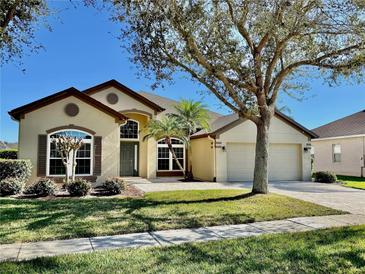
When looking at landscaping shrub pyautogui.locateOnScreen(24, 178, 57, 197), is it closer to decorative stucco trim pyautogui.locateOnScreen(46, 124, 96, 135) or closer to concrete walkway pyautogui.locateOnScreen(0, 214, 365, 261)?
decorative stucco trim pyautogui.locateOnScreen(46, 124, 96, 135)

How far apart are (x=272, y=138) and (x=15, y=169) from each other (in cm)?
1455

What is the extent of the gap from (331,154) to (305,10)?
63.0 ft

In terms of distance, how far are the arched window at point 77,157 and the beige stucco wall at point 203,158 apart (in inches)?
291

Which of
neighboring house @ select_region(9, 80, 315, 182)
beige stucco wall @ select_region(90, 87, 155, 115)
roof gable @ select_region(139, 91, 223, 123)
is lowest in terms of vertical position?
neighboring house @ select_region(9, 80, 315, 182)

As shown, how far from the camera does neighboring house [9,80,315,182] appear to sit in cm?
1476

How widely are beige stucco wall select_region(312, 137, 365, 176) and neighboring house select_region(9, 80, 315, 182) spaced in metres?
5.91

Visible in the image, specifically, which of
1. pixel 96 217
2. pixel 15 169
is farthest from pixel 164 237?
pixel 15 169

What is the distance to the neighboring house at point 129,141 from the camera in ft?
48.4

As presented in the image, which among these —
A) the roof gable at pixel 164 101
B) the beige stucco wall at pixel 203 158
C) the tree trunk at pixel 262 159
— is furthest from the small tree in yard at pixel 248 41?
the roof gable at pixel 164 101

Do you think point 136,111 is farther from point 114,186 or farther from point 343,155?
point 343,155

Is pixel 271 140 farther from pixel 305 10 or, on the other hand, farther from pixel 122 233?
pixel 122 233

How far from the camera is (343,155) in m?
24.4

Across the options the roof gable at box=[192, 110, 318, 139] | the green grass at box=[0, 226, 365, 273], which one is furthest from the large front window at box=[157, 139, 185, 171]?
the green grass at box=[0, 226, 365, 273]

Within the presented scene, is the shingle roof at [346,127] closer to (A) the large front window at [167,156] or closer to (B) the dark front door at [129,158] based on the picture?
(A) the large front window at [167,156]
